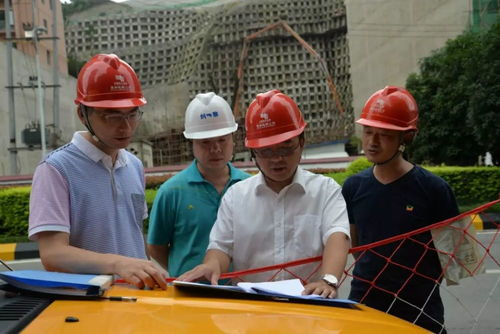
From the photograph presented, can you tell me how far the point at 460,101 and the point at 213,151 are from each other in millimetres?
13635

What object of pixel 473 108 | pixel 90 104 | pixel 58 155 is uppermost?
pixel 90 104

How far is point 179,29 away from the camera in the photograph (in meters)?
43.0

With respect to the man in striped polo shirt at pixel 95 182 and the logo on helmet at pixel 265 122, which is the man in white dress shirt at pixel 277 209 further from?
the man in striped polo shirt at pixel 95 182

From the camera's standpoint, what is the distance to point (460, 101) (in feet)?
49.4

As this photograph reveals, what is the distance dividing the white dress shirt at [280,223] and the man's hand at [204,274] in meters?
0.16

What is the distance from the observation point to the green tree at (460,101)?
1205cm

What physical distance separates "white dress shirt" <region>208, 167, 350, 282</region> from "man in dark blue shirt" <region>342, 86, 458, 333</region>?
0.42 metres

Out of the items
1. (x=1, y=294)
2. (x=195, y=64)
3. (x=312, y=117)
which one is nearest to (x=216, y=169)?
(x=1, y=294)

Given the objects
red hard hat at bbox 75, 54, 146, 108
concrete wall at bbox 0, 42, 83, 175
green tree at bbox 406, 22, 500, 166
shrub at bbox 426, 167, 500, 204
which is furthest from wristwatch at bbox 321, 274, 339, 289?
concrete wall at bbox 0, 42, 83, 175

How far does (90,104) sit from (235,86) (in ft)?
120

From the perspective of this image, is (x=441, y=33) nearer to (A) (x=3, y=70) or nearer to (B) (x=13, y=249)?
(A) (x=3, y=70)

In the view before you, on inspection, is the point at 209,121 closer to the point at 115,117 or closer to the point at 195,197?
the point at 195,197

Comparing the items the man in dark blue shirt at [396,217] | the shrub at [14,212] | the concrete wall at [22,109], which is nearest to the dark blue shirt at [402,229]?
the man in dark blue shirt at [396,217]

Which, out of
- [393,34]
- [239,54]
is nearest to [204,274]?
[393,34]
